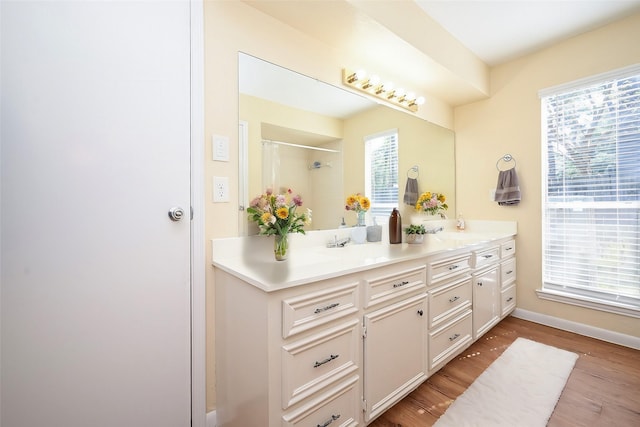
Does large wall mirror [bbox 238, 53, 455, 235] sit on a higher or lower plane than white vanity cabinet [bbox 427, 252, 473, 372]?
higher

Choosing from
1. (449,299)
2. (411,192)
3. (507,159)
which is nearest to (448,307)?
(449,299)

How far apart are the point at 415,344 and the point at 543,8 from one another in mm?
2470

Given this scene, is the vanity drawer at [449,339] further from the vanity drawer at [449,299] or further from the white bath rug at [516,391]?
the white bath rug at [516,391]

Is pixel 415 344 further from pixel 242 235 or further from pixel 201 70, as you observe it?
pixel 201 70

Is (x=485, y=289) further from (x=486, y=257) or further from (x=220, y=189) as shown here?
(x=220, y=189)

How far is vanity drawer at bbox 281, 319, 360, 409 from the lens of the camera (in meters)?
1.00

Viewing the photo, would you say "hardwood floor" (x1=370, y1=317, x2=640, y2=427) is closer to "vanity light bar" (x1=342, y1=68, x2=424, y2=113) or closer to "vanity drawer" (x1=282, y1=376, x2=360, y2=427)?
"vanity drawer" (x1=282, y1=376, x2=360, y2=427)

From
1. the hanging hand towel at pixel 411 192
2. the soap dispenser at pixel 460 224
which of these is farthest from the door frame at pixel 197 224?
the soap dispenser at pixel 460 224

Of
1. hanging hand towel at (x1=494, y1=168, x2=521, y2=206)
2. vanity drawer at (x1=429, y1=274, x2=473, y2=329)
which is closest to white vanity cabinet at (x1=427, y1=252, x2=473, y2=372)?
vanity drawer at (x1=429, y1=274, x2=473, y2=329)

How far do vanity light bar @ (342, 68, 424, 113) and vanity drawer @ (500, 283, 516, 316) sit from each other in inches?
72.6

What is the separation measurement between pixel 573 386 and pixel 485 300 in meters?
0.66

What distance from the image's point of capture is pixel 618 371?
178 cm

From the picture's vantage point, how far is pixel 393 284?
1.39m

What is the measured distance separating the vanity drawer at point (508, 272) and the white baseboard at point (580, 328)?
1.20 feet
